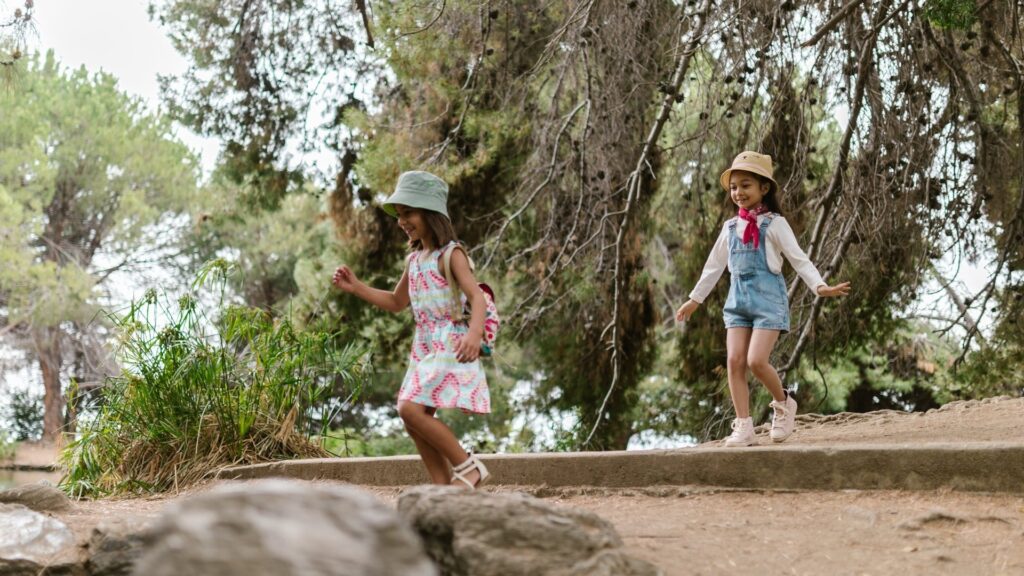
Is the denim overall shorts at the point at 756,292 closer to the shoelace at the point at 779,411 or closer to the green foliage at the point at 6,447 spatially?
the shoelace at the point at 779,411

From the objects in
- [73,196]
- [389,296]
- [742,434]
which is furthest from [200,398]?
[73,196]

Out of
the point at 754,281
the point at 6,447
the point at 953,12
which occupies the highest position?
the point at 953,12

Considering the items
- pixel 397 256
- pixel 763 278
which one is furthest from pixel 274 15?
pixel 763 278

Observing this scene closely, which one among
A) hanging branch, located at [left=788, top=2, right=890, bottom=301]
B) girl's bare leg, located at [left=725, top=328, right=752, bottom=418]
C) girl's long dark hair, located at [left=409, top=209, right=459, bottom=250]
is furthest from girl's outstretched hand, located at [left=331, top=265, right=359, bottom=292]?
hanging branch, located at [left=788, top=2, right=890, bottom=301]

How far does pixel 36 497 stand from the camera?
14.5ft

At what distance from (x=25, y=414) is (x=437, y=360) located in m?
20.9

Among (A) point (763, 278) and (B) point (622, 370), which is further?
(B) point (622, 370)

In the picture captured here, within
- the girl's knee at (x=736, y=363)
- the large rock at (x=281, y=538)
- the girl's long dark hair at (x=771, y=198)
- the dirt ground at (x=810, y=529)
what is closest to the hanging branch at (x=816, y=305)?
the girl's long dark hair at (x=771, y=198)

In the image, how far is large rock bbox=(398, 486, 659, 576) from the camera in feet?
8.68

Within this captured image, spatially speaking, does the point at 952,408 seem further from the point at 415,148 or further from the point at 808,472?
the point at 415,148

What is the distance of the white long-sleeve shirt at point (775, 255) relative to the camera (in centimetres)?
493

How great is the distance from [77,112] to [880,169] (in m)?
20.9

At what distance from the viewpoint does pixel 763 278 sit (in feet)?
16.5

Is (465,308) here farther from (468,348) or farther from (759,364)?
(759,364)
